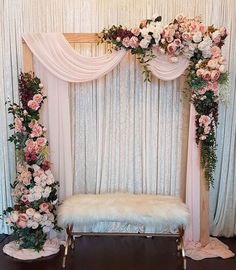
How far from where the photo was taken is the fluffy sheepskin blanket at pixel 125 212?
3.07 m

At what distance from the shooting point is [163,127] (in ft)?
12.1

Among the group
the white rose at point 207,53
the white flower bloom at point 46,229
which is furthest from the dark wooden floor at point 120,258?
the white rose at point 207,53

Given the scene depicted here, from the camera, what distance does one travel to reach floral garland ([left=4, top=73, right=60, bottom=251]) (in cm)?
331

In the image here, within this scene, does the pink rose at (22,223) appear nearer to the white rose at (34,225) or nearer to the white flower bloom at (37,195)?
the white rose at (34,225)

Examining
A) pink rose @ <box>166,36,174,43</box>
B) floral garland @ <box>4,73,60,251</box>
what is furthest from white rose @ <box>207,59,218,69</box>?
floral garland @ <box>4,73,60,251</box>

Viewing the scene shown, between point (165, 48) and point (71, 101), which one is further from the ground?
point (165, 48)

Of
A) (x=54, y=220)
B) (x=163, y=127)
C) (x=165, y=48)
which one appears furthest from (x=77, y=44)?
(x=54, y=220)

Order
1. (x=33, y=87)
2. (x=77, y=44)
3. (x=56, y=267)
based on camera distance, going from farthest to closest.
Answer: (x=77, y=44), (x=33, y=87), (x=56, y=267)

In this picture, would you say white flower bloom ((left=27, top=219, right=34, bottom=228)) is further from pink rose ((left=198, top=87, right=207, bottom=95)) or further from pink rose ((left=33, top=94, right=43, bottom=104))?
pink rose ((left=198, top=87, right=207, bottom=95))

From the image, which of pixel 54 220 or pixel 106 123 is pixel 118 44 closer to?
pixel 106 123

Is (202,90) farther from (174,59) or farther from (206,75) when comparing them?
(174,59)

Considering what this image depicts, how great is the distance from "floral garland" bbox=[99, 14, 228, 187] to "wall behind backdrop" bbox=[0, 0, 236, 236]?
13.3 inches

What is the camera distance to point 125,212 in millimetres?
3098

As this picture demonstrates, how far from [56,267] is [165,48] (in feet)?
7.11
